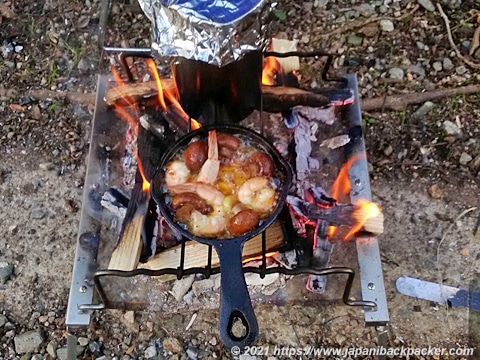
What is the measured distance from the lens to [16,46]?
3.03 meters

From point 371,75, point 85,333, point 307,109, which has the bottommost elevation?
point 85,333

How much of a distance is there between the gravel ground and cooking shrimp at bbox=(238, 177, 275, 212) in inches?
22.1

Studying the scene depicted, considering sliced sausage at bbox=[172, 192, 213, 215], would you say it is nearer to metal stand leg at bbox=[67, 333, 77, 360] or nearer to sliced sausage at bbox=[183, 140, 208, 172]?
sliced sausage at bbox=[183, 140, 208, 172]

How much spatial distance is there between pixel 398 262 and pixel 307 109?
757mm

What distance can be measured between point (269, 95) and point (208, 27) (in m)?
0.76

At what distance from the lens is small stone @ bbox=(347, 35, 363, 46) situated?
2.97 meters

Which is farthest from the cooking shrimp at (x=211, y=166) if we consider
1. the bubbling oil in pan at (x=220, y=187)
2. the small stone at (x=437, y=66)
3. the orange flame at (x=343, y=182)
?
the small stone at (x=437, y=66)

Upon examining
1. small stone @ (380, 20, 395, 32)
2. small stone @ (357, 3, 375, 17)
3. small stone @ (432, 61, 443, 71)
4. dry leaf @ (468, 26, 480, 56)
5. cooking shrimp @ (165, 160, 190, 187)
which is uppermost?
small stone @ (357, 3, 375, 17)

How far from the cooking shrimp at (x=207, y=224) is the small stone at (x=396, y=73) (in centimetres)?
141

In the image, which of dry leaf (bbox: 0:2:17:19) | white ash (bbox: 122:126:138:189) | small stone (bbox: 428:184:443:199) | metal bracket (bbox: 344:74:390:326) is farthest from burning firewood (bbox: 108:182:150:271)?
dry leaf (bbox: 0:2:17:19)

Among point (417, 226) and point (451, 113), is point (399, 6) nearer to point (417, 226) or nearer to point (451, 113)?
point (451, 113)

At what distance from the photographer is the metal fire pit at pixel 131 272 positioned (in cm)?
201

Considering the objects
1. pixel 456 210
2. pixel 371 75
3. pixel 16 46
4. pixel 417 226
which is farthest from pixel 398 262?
pixel 16 46

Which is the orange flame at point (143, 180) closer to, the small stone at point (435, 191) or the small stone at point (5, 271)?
the small stone at point (5, 271)
